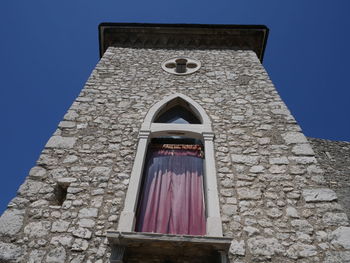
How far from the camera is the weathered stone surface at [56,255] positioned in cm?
291

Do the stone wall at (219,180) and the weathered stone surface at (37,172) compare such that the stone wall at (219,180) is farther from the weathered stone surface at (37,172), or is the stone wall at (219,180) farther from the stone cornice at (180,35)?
the stone cornice at (180,35)

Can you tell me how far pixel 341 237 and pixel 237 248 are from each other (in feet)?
4.45

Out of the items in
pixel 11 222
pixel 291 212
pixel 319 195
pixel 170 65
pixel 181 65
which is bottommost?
pixel 11 222

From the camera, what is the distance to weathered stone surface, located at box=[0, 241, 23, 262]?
2.88 meters

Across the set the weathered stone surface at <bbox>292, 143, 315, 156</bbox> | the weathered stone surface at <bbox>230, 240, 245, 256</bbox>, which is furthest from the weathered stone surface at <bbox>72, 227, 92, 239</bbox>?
the weathered stone surface at <bbox>292, 143, 315, 156</bbox>

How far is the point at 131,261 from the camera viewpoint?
3.02 metres

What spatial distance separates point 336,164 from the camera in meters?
7.82

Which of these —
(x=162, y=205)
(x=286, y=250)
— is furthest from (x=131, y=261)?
(x=286, y=250)

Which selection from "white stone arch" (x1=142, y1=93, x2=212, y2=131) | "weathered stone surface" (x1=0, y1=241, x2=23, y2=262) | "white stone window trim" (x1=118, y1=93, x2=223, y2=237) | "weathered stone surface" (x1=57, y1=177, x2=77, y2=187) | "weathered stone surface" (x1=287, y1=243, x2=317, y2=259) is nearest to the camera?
"weathered stone surface" (x1=0, y1=241, x2=23, y2=262)

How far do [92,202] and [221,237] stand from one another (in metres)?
1.90

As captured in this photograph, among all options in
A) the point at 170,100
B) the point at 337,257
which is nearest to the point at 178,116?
the point at 170,100

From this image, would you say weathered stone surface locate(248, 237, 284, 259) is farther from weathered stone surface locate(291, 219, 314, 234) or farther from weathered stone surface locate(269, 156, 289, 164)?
weathered stone surface locate(269, 156, 289, 164)

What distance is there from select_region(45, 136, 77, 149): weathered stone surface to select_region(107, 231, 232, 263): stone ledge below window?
2.05m

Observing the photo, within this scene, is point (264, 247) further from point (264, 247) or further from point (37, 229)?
point (37, 229)
